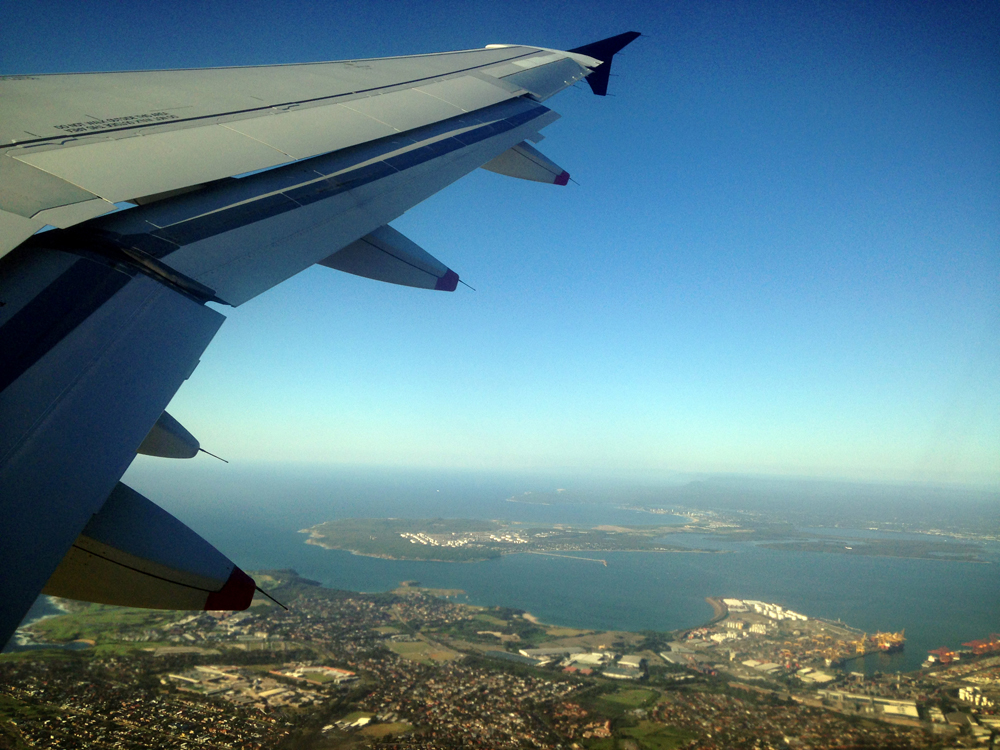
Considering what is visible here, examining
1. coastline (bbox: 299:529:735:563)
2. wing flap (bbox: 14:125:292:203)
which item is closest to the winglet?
wing flap (bbox: 14:125:292:203)

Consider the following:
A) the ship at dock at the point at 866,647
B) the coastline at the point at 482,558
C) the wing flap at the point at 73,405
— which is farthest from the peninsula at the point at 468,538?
the wing flap at the point at 73,405

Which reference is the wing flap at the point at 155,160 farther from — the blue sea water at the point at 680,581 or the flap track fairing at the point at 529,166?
the blue sea water at the point at 680,581

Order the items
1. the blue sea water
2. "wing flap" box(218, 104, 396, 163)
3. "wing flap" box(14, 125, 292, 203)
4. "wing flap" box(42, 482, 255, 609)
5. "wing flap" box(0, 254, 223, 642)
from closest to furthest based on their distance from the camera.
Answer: "wing flap" box(0, 254, 223, 642)
"wing flap" box(42, 482, 255, 609)
"wing flap" box(14, 125, 292, 203)
"wing flap" box(218, 104, 396, 163)
the blue sea water

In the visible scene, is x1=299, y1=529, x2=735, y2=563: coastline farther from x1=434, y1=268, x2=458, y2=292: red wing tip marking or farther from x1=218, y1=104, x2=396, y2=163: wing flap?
x1=218, y1=104, x2=396, y2=163: wing flap

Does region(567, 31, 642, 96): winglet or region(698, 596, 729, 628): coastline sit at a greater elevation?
region(567, 31, 642, 96): winglet

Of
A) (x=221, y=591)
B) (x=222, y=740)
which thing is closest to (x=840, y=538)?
(x=222, y=740)

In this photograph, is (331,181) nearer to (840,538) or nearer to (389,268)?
(389,268)

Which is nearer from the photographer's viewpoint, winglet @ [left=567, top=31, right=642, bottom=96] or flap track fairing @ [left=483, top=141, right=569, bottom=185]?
flap track fairing @ [left=483, top=141, right=569, bottom=185]
